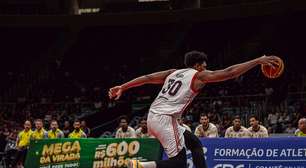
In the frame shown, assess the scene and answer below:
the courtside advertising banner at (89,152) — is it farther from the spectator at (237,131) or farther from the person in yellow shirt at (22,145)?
the person in yellow shirt at (22,145)

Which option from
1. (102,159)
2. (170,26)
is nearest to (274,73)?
(102,159)

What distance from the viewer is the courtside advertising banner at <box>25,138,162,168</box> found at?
12.0 metres

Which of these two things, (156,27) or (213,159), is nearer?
(213,159)

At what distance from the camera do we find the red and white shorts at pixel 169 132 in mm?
6629

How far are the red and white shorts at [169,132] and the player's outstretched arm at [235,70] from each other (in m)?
0.63

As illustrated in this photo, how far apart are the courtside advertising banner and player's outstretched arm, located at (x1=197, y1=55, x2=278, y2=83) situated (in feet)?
18.3

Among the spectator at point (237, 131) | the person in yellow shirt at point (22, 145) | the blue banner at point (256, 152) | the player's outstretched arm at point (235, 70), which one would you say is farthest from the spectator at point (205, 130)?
the player's outstretched arm at point (235, 70)

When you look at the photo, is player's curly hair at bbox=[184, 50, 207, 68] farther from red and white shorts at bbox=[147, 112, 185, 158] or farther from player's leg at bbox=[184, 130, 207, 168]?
player's leg at bbox=[184, 130, 207, 168]

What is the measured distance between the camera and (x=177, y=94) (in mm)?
6648

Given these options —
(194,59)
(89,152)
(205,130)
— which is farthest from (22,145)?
(194,59)

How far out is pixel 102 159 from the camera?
40.3 feet

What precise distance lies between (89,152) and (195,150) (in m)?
5.92

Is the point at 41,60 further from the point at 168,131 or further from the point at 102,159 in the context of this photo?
the point at 168,131

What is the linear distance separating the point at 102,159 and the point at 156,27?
19.5 m
